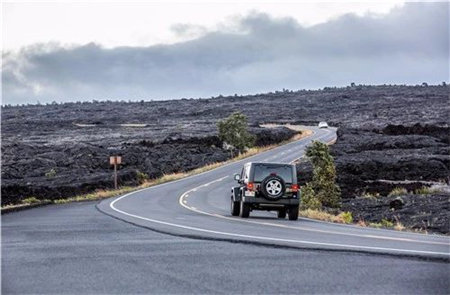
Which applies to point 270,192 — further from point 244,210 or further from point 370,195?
point 370,195

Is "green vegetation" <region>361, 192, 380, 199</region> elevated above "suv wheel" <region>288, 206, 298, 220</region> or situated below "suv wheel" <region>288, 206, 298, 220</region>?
below

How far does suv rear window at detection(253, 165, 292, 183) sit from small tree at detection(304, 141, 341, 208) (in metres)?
9.40

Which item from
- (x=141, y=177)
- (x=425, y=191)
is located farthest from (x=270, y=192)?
(x=141, y=177)

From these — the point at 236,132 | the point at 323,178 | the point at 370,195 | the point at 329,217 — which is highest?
the point at 236,132

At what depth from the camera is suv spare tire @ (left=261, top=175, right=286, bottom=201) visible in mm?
24953

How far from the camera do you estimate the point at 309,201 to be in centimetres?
3288

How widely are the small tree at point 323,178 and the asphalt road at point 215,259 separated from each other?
14.2 meters

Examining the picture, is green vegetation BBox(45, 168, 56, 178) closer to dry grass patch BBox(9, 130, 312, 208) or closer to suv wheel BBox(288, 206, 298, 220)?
dry grass patch BBox(9, 130, 312, 208)

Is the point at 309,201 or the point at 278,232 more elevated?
the point at 278,232

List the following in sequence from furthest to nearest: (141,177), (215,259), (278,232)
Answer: (141,177)
(278,232)
(215,259)

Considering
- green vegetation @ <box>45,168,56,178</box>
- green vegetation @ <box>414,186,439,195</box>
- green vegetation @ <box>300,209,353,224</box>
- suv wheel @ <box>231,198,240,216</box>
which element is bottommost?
green vegetation @ <box>45,168,56,178</box>

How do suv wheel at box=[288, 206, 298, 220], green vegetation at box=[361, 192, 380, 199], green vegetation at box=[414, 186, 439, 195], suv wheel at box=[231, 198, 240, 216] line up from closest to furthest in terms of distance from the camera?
suv wheel at box=[288, 206, 298, 220] → suv wheel at box=[231, 198, 240, 216] → green vegetation at box=[414, 186, 439, 195] → green vegetation at box=[361, 192, 380, 199]

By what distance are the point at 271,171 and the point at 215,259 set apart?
44.3 feet

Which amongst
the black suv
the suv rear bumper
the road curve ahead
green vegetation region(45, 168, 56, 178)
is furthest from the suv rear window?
green vegetation region(45, 168, 56, 178)
